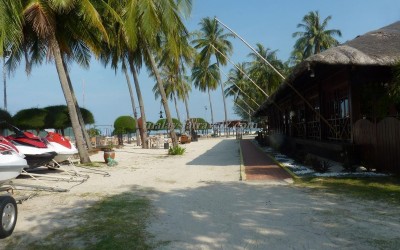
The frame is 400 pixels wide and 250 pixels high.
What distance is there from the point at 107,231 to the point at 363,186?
5614mm

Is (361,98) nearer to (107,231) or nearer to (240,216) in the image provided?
(240,216)

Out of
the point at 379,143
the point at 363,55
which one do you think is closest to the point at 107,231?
the point at 379,143

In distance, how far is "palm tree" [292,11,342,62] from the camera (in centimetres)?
4656

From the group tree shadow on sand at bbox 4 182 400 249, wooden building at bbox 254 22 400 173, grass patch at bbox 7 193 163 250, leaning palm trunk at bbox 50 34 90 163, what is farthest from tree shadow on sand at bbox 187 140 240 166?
grass patch at bbox 7 193 163 250

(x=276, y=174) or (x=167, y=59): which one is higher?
(x=167, y=59)

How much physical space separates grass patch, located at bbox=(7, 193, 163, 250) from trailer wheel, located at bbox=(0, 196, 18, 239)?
0.29 meters

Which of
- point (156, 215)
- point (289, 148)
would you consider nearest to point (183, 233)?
point (156, 215)

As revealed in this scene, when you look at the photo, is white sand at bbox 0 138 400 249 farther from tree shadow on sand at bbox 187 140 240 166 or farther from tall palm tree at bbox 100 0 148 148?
tall palm tree at bbox 100 0 148 148

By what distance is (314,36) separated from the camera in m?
46.9

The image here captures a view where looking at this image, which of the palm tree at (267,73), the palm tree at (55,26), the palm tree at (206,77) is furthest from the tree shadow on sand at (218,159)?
the palm tree at (206,77)

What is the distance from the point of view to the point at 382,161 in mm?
10070

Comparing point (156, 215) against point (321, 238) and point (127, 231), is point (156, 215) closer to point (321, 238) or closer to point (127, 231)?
point (127, 231)

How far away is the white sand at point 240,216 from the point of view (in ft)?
15.7

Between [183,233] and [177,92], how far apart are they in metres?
53.8
